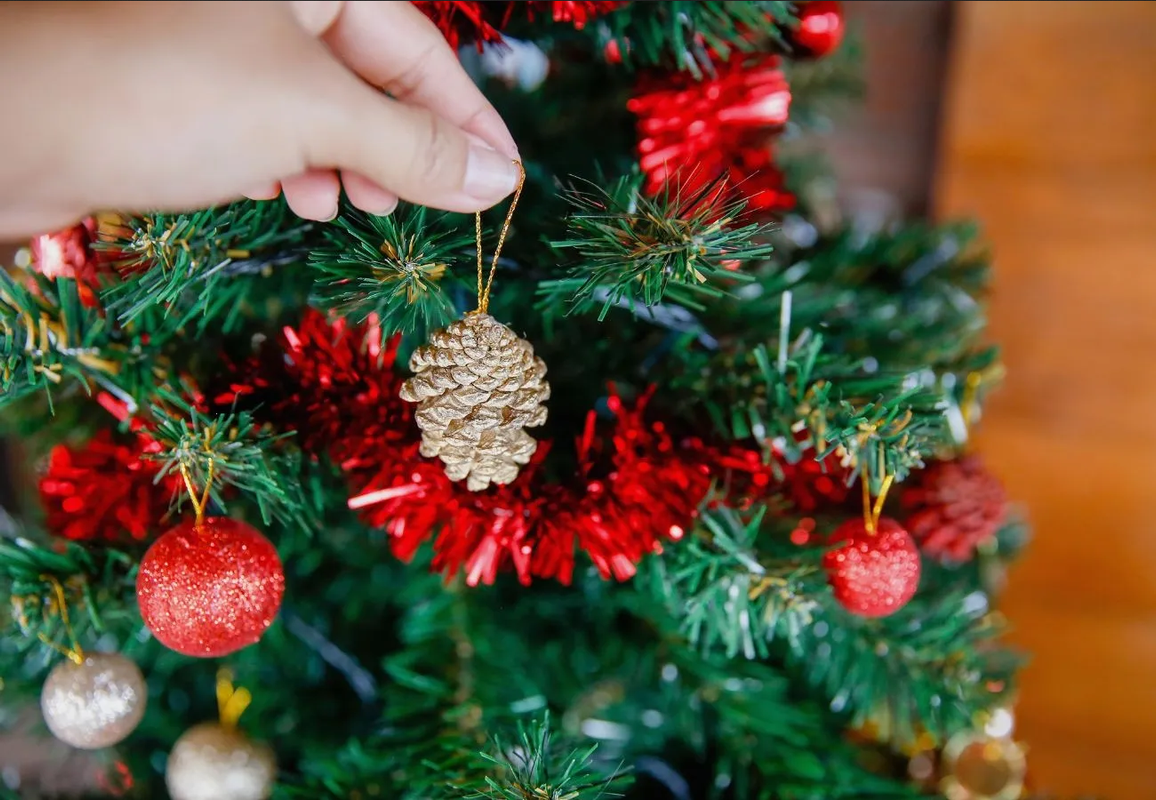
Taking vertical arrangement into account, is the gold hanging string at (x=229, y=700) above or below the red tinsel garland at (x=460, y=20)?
below

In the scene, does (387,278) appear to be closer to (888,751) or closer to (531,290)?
(531,290)

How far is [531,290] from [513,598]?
0.23 m

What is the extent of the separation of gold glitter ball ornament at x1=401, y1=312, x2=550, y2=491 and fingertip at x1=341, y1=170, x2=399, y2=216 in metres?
0.06

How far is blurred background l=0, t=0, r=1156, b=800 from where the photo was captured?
0.75 meters

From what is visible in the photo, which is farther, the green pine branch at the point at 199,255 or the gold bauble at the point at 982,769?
the gold bauble at the point at 982,769

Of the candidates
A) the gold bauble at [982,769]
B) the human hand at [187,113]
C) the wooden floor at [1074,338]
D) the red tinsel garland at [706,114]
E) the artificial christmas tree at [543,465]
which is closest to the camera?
the human hand at [187,113]

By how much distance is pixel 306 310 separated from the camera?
1.55 ft

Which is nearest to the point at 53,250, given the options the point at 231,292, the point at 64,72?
the point at 231,292

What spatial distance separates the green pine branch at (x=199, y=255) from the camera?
0.37 m

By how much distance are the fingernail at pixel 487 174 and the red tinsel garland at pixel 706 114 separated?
152mm

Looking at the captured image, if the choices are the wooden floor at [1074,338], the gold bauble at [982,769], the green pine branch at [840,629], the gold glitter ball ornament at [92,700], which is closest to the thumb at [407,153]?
the green pine branch at [840,629]

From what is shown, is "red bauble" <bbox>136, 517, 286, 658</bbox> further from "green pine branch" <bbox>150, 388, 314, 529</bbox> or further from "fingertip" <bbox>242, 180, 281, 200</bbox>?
"fingertip" <bbox>242, 180, 281, 200</bbox>

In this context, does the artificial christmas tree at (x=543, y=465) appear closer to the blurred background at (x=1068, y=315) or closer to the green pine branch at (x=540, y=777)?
the green pine branch at (x=540, y=777)

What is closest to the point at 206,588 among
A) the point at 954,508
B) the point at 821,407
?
the point at 821,407
